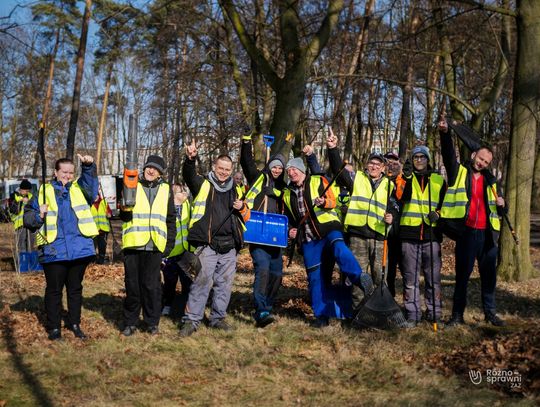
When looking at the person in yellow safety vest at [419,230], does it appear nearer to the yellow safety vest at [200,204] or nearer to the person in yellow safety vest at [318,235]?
the person in yellow safety vest at [318,235]

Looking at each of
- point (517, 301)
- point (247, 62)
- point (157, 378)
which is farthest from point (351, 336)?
point (247, 62)

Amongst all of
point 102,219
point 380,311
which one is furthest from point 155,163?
point 380,311

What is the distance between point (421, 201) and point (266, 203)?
185 centimetres

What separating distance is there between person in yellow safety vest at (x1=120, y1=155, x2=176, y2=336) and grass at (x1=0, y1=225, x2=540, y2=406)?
0.28 metres

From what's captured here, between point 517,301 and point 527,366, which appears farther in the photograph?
point 517,301

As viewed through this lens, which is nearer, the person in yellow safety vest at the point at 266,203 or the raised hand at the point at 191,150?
the raised hand at the point at 191,150

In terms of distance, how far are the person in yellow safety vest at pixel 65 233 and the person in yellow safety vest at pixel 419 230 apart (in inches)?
140

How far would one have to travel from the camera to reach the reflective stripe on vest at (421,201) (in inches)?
282

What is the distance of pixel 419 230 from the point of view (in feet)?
23.6

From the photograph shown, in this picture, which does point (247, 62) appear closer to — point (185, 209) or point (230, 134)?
point (230, 134)

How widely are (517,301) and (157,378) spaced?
214 inches

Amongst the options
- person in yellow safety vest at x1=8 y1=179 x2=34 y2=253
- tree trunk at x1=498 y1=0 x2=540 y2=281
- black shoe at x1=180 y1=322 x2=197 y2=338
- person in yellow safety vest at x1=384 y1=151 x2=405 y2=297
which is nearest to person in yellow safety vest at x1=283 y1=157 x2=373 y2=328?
person in yellow safety vest at x1=384 y1=151 x2=405 y2=297

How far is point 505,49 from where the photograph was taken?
14.7m

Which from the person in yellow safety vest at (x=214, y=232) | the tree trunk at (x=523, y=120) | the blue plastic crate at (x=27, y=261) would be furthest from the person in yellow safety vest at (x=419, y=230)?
the blue plastic crate at (x=27, y=261)
